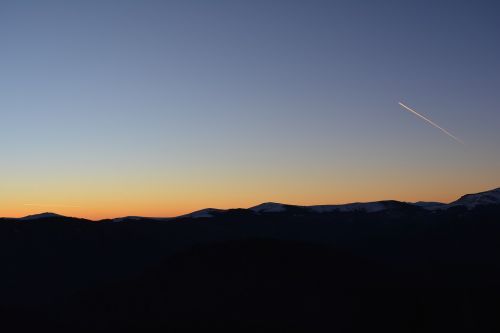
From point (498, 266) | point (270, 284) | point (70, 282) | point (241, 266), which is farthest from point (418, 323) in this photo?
point (70, 282)

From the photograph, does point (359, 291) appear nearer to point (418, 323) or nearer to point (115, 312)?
point (418, 323)

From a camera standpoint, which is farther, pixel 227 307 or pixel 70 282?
pixel 70 282

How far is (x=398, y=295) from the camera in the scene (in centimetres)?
11756

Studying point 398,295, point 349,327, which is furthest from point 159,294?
point 398,295

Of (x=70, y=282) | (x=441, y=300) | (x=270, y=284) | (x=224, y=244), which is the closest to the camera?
(x=441, y=300)

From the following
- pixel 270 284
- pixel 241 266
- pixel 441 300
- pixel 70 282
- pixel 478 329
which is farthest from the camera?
pixel 70 282

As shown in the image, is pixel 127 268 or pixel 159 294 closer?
pixel 159 294

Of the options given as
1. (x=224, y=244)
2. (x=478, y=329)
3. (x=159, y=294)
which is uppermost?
(x=224, y=244)

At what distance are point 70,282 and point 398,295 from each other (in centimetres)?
11396

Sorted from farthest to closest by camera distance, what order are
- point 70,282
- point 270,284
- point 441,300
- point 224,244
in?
point 70,282 < point 224,244 < point 270,284 < point 441,300

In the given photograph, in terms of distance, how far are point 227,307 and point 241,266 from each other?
20963 mm

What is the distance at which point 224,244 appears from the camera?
14925 cm

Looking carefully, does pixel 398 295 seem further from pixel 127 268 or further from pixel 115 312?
pixel 127 268

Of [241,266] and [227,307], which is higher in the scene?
[241,266]
